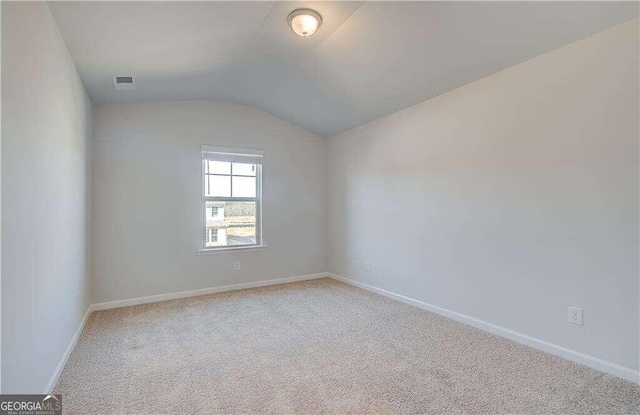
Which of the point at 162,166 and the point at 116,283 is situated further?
the point at 162,166

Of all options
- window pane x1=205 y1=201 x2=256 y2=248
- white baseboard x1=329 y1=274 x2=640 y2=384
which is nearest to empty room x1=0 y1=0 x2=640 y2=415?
white baseboard x1=329 y1=274 x2=640 y2=384

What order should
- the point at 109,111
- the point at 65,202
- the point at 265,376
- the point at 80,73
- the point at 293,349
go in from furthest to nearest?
the point at 109,111 < the point at 80,73 < the point at 293,349 < the point at 65,202 < the point at 265,376

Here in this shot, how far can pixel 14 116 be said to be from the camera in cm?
147

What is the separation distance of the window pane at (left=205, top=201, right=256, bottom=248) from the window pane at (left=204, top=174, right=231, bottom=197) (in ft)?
0.45

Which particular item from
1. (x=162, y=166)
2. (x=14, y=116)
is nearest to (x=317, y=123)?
(x=162, y=166)

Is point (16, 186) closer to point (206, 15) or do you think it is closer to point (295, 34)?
point (206, 15)

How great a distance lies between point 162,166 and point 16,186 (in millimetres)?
2646

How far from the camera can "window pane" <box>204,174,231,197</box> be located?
4414 mm

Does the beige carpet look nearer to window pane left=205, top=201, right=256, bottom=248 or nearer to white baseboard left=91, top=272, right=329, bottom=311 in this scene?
white baseboard left=91, top=272, right=329, bottom=311

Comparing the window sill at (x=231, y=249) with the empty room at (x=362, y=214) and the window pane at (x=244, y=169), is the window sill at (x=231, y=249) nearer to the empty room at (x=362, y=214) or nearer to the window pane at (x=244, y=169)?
the empty room at (x=362, y=214)

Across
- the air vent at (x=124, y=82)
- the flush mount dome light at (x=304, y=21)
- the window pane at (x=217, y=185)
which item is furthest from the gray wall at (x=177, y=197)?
the flush mount dome light at (x=304, y=21)

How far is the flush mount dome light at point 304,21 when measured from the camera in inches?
93.4

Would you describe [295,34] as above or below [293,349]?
above

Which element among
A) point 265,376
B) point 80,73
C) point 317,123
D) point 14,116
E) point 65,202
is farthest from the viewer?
point 317,123
